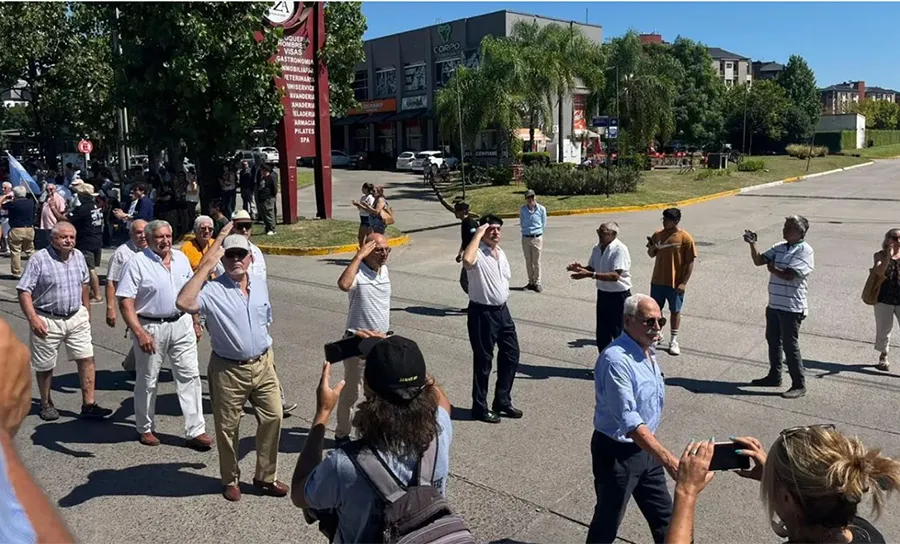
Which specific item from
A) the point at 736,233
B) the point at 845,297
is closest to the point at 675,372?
the point at 845,297

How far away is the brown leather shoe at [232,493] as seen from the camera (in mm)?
5203

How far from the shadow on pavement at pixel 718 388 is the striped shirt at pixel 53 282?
5.95 m

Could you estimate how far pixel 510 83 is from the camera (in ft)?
111

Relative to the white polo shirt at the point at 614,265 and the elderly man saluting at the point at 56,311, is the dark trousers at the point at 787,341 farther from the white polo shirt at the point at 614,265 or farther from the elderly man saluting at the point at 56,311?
the elderly man saluting at the point at 56,311

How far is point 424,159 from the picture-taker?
4616 centimetres

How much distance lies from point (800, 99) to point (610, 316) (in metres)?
80.1

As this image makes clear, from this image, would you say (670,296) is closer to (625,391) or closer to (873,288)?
(873,288)

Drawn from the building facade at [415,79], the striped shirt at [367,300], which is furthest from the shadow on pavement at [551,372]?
the building facade at [415,79]

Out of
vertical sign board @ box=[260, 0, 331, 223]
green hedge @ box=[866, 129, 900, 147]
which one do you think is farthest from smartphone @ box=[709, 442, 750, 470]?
green hedge @ box=[866, 129, 900, 147]

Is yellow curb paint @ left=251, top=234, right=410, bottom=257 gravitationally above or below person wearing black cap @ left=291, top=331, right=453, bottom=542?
below

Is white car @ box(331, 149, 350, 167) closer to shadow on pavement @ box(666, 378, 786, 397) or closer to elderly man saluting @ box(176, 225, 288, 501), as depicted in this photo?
shadow on pavement @ box(666, 378, 786, 397)

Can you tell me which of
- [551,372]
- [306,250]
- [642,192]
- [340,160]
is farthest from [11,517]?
[340,160]

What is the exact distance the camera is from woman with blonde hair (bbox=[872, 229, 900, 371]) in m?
8.20

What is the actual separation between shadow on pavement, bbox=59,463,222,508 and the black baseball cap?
331 centimetres
